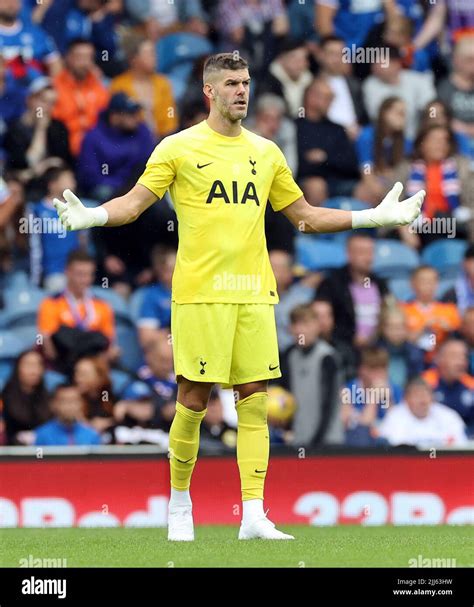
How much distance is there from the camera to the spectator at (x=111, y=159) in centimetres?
1234

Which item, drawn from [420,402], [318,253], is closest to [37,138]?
[318,253]

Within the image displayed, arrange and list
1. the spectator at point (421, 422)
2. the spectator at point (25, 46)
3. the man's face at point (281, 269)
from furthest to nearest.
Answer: the spectator at point (25, 46) < the man's face at point (281, 269) < the spectator at point (421, 422)

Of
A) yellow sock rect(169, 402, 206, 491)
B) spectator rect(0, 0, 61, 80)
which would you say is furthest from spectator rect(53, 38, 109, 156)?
yellow sock rect(169, 402, 206, 491)

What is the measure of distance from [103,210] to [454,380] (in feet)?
17.2

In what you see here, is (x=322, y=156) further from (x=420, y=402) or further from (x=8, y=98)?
(x=8, y=98)

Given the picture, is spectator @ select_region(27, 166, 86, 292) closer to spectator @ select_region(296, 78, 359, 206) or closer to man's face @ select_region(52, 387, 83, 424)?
man's face @ select_region(52, 387, 83, 424)

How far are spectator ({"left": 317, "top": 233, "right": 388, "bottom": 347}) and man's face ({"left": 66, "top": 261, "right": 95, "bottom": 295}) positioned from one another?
194cm

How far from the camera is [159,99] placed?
12.6 metres

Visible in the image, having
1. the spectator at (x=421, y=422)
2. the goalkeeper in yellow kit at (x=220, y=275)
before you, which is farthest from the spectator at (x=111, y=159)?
the goalkeeper in yellow kit at (x=220, y=275)

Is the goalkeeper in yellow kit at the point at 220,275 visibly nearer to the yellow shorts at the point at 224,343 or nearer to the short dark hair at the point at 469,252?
the yellow shorts at the point at 224,343

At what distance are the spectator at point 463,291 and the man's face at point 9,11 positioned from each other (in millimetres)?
4428

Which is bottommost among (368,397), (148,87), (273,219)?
(368,397)

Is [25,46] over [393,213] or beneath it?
over

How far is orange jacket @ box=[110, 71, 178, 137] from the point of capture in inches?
491
